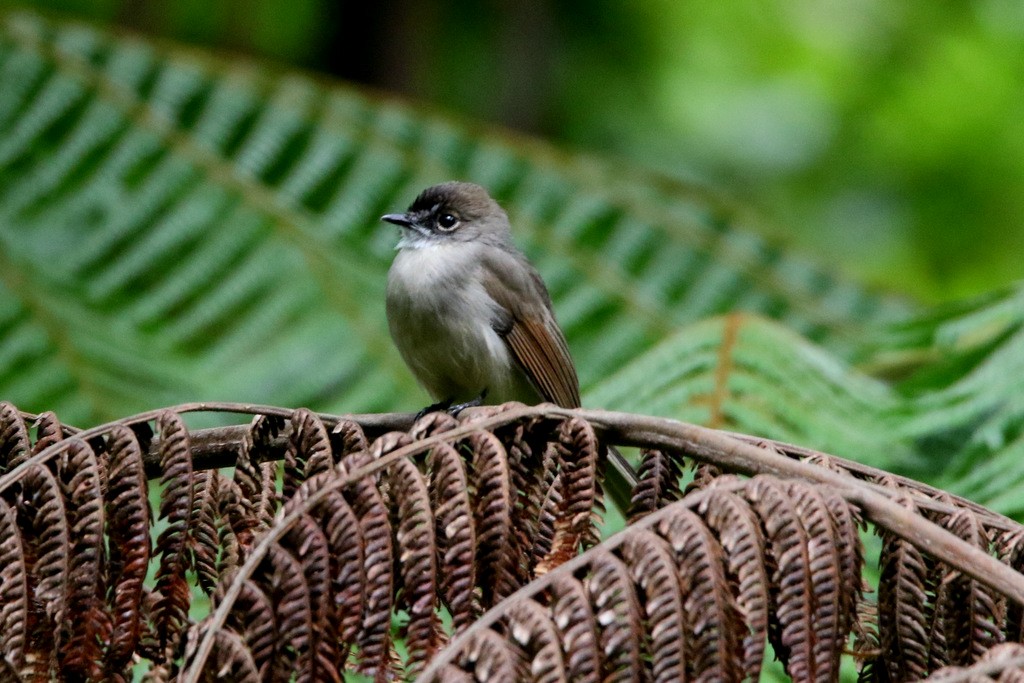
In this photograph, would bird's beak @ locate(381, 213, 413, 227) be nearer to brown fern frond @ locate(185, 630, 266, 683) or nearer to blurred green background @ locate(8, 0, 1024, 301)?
blurred green background @ locate(8, 0, 1024, 301)

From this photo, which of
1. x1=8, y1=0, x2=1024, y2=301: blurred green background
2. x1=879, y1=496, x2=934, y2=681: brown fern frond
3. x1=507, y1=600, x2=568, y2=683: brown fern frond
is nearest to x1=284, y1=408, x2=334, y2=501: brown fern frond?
x1=507, y1=600, x2=568, y2=683: brown fern frond

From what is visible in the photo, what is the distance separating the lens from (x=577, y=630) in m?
1.61

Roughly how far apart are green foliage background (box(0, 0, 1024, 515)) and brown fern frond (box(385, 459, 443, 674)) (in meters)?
1.59

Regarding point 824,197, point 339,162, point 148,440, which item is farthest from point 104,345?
point 824,197

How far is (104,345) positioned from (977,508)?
3492 mm

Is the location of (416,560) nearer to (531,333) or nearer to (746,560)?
(746,560)

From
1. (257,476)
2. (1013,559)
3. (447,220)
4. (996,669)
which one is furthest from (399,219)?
(996,669)

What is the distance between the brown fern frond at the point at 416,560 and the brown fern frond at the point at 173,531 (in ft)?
1.10

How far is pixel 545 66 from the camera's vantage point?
7410 mm

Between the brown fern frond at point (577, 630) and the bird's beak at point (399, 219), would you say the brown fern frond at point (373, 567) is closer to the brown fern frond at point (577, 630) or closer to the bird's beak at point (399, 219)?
the brown fern frond at point (577, 630)

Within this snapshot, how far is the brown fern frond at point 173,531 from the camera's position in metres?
1.87

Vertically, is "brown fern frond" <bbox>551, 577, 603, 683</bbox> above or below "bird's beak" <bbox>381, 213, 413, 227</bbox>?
below

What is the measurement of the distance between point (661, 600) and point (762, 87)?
8.49 m

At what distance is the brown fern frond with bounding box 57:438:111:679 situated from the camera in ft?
6.02
